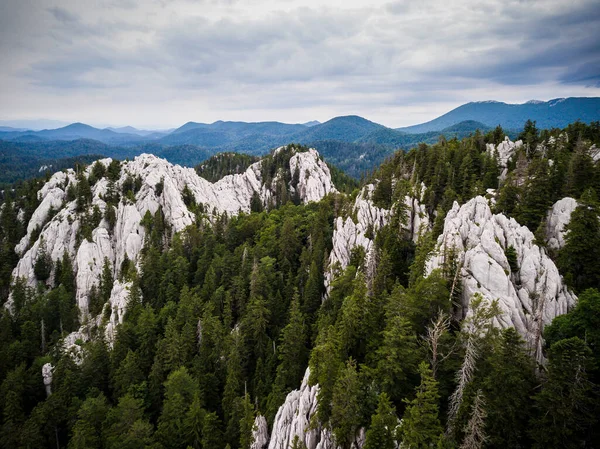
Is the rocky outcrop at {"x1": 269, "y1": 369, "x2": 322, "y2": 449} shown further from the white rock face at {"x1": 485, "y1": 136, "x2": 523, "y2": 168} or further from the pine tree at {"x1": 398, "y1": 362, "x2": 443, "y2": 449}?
the white rock face at {"x1": 485, "y1": 136, "x2": 523, "y2": 168}

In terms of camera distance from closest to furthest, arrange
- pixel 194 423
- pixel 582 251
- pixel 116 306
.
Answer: pixel 582 251 → pixel 194 423 → pixel 116 306

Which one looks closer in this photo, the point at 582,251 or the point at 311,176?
the point at 582,251

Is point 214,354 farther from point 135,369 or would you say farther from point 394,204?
point 394,204

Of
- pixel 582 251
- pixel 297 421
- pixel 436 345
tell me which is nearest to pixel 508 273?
pixel 582 251

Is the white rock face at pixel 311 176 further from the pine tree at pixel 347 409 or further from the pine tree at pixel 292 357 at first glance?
the pine tree at pixel 347 409

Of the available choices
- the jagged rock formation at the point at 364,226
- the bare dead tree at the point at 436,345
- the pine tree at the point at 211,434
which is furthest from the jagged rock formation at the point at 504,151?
the pine tree at the point at 211,434

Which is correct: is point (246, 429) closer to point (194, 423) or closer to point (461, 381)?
point (194, 423)

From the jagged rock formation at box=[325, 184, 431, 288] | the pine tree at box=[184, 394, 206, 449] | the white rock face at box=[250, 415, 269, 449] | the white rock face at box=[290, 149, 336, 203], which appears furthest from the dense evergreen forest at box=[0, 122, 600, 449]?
the white rock face at box=[290, 149, 336, 203]
